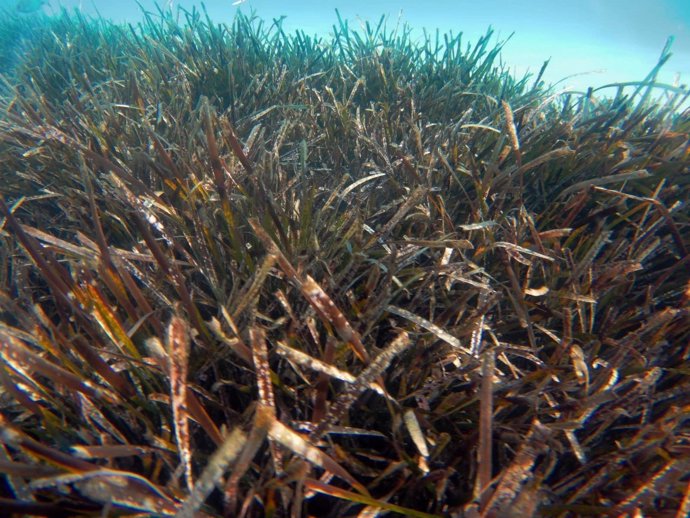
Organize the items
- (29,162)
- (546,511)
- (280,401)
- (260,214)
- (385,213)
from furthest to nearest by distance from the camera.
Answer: (29,162)
(385,213)
(260,214)
(280,401)
(546,511)

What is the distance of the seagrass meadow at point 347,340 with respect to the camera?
2.06 feet

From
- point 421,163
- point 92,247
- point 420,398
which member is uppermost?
point 421,163

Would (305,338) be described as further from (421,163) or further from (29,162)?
(29,162)

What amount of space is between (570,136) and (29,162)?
224 centimetres

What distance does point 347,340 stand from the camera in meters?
0.69

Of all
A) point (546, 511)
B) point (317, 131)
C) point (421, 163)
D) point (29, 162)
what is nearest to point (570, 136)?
point (421, 163)

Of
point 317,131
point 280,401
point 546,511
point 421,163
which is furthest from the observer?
point 317,131

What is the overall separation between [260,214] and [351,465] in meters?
0.66

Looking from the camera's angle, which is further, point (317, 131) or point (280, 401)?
point (317, 131)

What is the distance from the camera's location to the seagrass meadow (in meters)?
0.63

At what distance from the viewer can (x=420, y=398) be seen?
2.71ft

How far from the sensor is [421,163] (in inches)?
56.2

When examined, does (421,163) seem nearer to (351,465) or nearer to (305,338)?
(305,338)

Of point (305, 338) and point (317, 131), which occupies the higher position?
point (317, 131)
